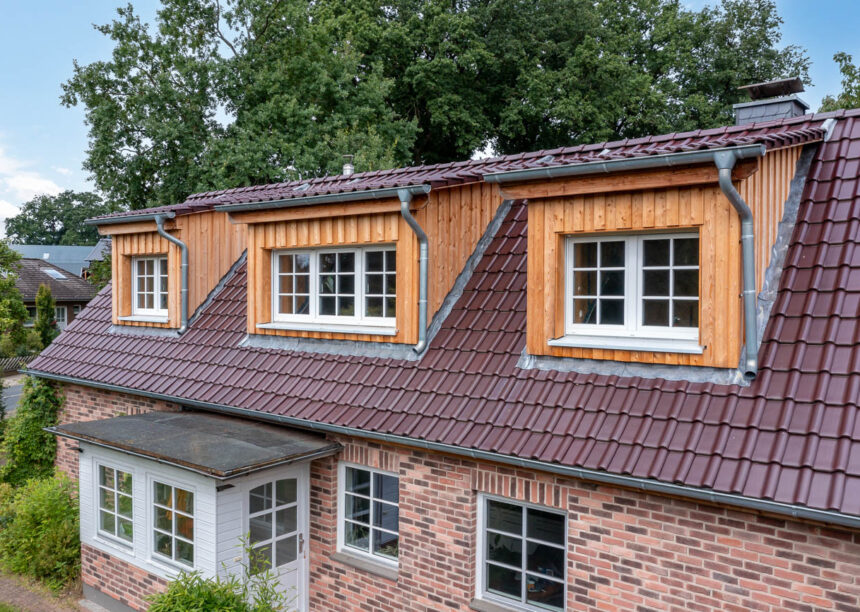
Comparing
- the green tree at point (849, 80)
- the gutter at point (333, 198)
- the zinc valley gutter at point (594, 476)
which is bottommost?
the zinc valley gutter at point (594, 476)

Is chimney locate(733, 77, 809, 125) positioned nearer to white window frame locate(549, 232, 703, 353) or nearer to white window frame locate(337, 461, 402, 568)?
white window frame locate(549, 232, 703, 353)

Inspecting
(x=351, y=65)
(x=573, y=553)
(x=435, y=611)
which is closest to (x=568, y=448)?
(x=573, y=553)

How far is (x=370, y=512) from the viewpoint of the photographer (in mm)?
7332

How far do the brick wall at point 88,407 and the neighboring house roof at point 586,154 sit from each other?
9.47ft

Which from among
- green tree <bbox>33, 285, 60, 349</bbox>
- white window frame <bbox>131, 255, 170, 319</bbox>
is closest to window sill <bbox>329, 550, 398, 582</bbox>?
white window frame <bbox>131, 255, 170, 319</bbox>

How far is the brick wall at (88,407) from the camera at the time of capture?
9797mm

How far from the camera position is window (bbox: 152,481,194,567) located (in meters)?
7.66

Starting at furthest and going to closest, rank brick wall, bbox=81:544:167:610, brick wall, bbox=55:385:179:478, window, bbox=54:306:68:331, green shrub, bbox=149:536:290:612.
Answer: window, bbox=54:306:68:331
brick wall, bbox=55:385:179:478
brick wall, bbox=81:544:167:610
green shrub, bbox=149:536:290:612

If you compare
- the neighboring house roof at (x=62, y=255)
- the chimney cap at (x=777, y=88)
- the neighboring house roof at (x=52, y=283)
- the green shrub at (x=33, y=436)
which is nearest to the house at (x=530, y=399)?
the chimney cap at (x=777, y=88)

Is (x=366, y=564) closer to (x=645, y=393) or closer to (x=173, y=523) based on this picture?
(x=173, y=523)

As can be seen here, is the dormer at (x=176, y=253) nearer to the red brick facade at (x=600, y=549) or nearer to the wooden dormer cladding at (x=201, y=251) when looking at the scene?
the wooden dormer cladding at (x=201, y=251)

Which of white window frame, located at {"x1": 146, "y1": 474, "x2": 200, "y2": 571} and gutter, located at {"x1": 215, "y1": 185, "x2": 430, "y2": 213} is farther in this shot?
white window frame, located at {"x1": 146, "y1": 474, "x2": 200, "y2": 571}

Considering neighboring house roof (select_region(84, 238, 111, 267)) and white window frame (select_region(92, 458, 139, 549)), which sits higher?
neighboring house roof (select_region(84, 238, 111, 267))

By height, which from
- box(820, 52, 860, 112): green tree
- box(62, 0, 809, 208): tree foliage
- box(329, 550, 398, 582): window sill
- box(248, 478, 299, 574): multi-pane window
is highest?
box(62, 0, 809, 208): tree foliage
